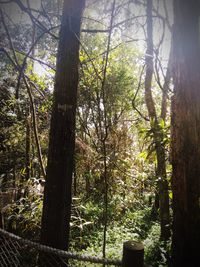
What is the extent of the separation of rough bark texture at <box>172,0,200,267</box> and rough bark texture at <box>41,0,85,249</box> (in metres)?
1.12

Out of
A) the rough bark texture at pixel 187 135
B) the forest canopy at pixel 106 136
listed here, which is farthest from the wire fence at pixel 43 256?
the rough bark texture at pixel 187 135

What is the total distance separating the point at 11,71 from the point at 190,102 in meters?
8.23

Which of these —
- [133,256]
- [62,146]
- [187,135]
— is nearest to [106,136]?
[62,146]

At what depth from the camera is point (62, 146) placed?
285cm

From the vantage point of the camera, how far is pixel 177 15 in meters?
2.27

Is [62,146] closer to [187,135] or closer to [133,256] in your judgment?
Result: [187,135]

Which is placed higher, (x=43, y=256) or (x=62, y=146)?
(x=62, y=146)

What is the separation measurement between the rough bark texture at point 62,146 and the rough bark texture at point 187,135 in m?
1.12

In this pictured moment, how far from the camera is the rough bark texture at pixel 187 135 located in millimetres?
2205

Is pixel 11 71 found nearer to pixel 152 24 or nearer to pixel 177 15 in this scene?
pixel 152 24

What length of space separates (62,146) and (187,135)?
1.27 meters

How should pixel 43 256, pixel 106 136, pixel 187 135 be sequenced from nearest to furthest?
pixel 187 135
pixel 43 256
pixel 106 136

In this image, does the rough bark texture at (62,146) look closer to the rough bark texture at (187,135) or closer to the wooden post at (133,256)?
the rough bark texture at (187,135)

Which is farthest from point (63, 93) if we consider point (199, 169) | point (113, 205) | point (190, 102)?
point (113, 205)
